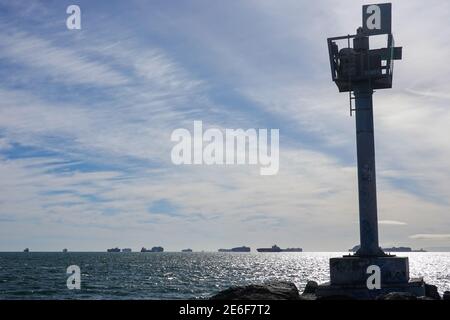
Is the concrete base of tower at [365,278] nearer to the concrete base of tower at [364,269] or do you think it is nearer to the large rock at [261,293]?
the concrete base of tower at [364,269]

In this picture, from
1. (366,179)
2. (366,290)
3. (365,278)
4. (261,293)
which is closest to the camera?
(261,293)

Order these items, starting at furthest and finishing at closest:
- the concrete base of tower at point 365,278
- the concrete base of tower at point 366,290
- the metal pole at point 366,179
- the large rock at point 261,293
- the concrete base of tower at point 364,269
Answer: the metal pole at point 366,179, the concrete base of tower at point 364,269, the concrete base of tower at point 365,278, the concrete base of tower at point 366,290, the large rock at point 261,293

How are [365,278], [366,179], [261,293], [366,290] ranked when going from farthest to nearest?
[366,179] → [365,278] → [366,290] → [261,293]

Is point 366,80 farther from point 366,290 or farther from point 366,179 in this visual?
point 366,290

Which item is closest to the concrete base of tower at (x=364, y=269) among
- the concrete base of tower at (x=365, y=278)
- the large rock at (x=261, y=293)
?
the concrete base of tower at (x=365, y=278)

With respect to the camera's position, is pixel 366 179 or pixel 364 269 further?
pixel 366 179

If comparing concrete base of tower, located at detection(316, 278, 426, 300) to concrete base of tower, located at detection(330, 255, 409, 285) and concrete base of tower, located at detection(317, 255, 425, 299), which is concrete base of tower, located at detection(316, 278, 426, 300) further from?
concrete base of tower, located at detection(330, 255, 409, 285)

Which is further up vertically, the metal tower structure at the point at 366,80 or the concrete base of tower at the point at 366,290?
the metal tower structure at the point at 366,80

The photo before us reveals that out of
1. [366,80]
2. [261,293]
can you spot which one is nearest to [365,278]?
[261,293]

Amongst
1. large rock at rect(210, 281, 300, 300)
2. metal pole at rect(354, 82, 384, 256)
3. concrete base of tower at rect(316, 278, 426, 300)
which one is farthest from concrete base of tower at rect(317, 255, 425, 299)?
large rock at rect(210, 281, 300, 300)

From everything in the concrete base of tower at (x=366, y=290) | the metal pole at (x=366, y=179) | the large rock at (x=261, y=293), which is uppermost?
the metal pole at (x=366, y=179)

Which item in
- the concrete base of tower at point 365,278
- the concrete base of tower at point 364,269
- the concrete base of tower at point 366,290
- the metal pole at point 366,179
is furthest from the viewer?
the metal pole at point 366,179

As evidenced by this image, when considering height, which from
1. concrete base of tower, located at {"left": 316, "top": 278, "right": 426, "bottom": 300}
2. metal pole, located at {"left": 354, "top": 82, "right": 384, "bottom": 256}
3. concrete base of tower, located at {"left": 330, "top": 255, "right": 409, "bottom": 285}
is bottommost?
concrete base of tower, located at {"left": 316, "top": 278, "right": 426, "bottom": 300}

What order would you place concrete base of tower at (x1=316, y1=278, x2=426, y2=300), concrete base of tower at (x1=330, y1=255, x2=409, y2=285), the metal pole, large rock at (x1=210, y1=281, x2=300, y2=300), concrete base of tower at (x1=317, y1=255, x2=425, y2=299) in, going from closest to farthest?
large rock at (x1=210, y1=281, x2=300, y2=300)
concrete base of tower at (x1=316, y1=278, x2=426, y2=300)
concrete base of tower at (x1=317, y1=255, x2=425, y2=299)
concrete base of tower at (x1=330, y1=255, x2=409, y2=285)
the metal pole
